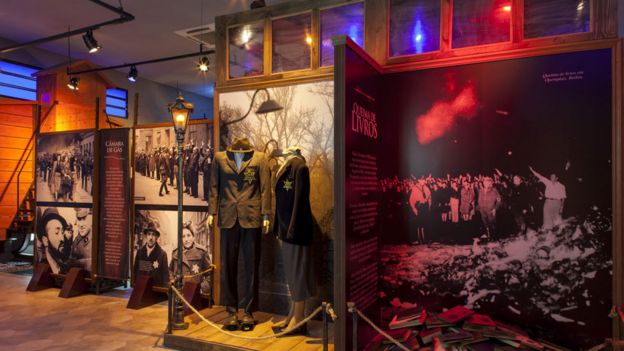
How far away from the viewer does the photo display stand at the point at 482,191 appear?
356cm

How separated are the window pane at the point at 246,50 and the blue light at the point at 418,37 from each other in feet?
5.91

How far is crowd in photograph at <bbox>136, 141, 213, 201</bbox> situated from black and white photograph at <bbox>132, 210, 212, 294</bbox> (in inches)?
14.2

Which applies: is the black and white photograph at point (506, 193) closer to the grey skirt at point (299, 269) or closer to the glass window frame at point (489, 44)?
the glass window frame at point (489, 44)

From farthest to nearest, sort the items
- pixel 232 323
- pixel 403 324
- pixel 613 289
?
pixel 232 323 < pixel 403 324 < pixel 613 289

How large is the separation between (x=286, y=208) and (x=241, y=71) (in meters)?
2.01

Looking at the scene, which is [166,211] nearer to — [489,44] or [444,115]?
[444,115]

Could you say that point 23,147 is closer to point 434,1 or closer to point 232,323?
point 232,323

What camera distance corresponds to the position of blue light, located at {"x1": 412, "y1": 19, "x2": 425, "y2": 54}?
4.28 m

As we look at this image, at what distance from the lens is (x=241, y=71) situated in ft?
17.3

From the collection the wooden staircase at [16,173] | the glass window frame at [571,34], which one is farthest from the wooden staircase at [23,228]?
the glass window frame at [571,34]

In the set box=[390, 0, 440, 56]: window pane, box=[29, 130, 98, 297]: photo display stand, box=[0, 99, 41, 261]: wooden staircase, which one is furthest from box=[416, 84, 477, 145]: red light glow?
box=[0, 99, 41, 261]: wooden staircase

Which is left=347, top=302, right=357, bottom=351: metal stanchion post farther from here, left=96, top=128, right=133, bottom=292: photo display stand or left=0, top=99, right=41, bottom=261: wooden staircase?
left=0, top=99, right=41, bottom=261: wooden staircase

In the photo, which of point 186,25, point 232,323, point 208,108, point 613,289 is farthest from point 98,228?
point 208,108

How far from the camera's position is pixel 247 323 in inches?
175
